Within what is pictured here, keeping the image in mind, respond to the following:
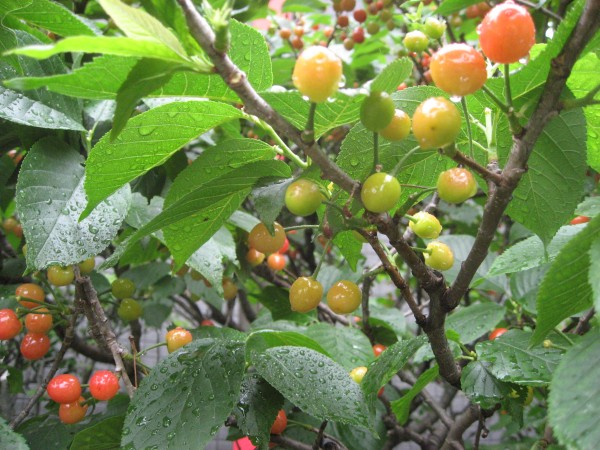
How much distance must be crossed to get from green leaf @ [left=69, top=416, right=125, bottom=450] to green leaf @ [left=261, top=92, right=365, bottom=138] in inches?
22.1

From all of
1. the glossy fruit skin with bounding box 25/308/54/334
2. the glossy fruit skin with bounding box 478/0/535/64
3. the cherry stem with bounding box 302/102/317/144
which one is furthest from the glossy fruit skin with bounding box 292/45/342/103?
the glossy fruit skin with bounding box 25/308/54/334

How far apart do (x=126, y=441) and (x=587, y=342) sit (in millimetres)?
580

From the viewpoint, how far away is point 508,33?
0.55 m

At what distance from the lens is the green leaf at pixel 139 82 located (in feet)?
1.69

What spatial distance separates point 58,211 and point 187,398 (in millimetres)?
385

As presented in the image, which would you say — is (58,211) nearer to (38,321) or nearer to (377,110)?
(38,321)

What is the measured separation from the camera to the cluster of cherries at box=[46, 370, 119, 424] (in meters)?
1.07

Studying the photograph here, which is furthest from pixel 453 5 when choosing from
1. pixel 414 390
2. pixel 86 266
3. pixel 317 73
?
pixel 86 266

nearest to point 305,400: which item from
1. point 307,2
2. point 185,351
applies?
point 185,351

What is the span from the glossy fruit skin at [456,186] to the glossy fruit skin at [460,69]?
8 cm

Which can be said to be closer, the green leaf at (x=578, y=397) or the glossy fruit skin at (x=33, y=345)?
the green leaf at (x=578, y=397)

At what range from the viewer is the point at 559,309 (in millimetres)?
606

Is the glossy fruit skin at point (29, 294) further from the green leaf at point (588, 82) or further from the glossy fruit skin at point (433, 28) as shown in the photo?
the green leaf at point (588, 82)

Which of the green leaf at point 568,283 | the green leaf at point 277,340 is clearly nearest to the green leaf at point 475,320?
the green leaf at point 277,340
